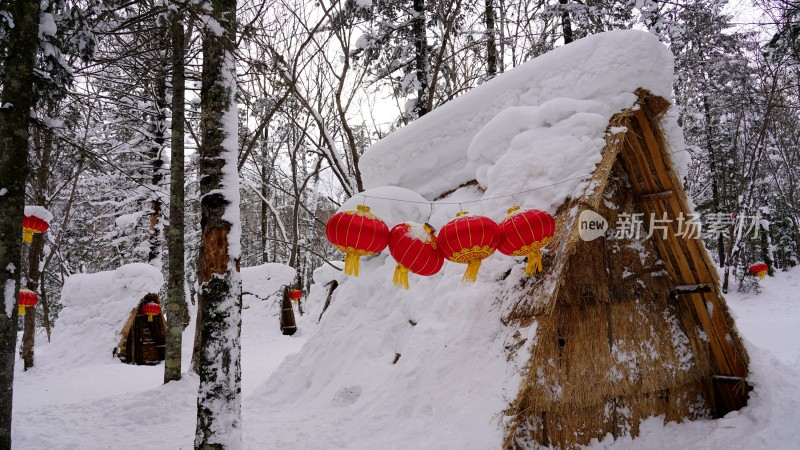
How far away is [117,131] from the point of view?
1728 centimetres

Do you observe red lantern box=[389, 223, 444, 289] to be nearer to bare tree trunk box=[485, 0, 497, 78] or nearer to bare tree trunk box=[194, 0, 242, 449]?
bare tree trunk box=[194, 0, 242, 449]

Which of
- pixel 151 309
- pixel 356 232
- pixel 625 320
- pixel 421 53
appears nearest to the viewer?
pixel 356 232

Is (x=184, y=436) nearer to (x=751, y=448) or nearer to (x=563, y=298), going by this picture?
(x=563, y=298)

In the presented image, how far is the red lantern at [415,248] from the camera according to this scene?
4672 mm

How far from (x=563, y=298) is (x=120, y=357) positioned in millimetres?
13391

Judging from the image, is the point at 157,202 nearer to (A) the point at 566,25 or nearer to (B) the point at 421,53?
(B) the point at 421,53

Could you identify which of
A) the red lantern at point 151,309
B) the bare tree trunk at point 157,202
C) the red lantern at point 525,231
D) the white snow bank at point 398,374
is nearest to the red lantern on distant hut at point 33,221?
the white snow bank at point 398,374

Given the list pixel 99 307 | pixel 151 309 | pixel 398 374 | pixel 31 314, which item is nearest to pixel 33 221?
pixel 31 314

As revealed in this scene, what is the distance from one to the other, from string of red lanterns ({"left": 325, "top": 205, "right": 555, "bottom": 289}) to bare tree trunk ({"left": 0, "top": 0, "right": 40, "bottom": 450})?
337cm

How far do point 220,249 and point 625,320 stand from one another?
5.05m

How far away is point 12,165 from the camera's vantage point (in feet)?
15.1

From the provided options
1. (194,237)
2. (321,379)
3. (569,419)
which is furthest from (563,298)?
(194,237)

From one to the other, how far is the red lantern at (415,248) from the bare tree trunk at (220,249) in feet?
5.69

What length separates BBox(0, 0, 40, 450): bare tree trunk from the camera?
4543 millimetres
